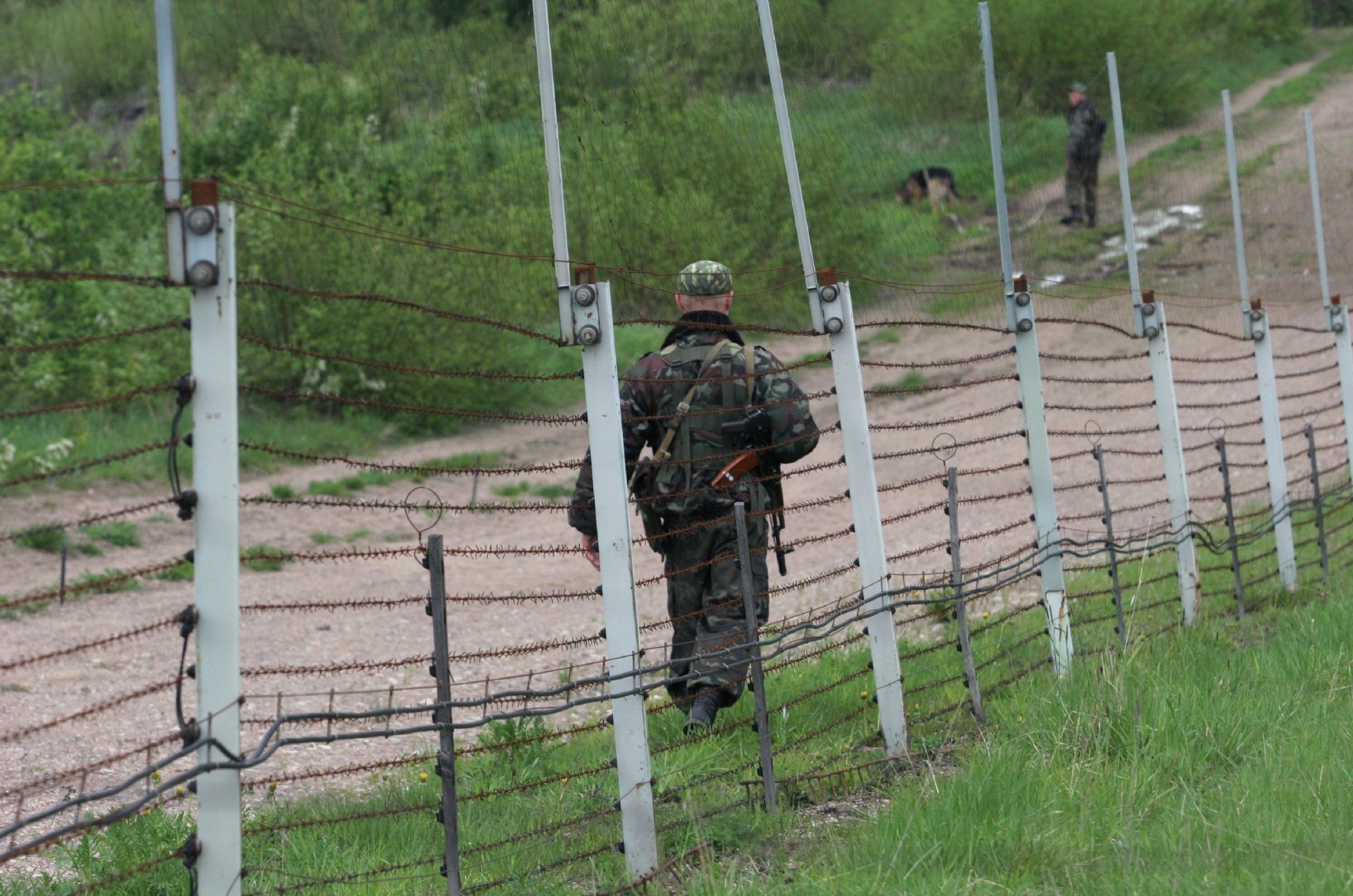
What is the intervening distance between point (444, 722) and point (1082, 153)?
6587mm

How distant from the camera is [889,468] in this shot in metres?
17.1

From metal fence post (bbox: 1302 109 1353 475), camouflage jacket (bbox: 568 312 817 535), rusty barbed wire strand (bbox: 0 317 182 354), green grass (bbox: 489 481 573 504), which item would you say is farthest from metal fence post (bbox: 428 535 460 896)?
green grass (bbox: 489 481 573 504)

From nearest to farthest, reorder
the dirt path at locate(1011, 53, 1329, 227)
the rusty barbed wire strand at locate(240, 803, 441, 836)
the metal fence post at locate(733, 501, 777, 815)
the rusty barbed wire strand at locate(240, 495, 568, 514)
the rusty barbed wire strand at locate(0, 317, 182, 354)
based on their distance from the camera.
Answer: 1. the rusty barbed wire strand at locate(0, 317, 182, 354)
2. the rusty barbed wire strand at locate(240, 495, 568, 514)
3. the rusty barbed wire strand at locate(240, 803, 441, 836)
4. the metal fence post at locate(733, 501, 777, 815)
5. the dirt path at locate(1011, 53, 1329, 227)

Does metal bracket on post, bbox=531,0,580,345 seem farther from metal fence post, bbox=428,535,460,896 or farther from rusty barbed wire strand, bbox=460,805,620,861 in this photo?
rusty barbed wire strand, bbox=460,805,620,861

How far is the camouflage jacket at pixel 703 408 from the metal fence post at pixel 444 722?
2314 millimetres

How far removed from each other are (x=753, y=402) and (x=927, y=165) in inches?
74.1

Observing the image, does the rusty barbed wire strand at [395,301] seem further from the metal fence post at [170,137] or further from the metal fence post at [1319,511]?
the metal fence post at [1319,511]

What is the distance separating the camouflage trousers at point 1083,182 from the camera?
8.81 m

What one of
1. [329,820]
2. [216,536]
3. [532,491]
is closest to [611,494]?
[329,820]

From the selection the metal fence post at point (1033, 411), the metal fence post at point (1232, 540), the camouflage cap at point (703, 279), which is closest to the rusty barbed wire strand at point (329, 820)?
the camouflage cap at point (703, 279)

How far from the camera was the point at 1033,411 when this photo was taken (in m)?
6.36

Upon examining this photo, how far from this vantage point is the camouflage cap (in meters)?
6.00

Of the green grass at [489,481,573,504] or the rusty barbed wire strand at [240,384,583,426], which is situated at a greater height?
the green grass at [489,481,573,504]

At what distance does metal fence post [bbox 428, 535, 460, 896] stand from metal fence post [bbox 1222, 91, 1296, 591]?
6362 mm
